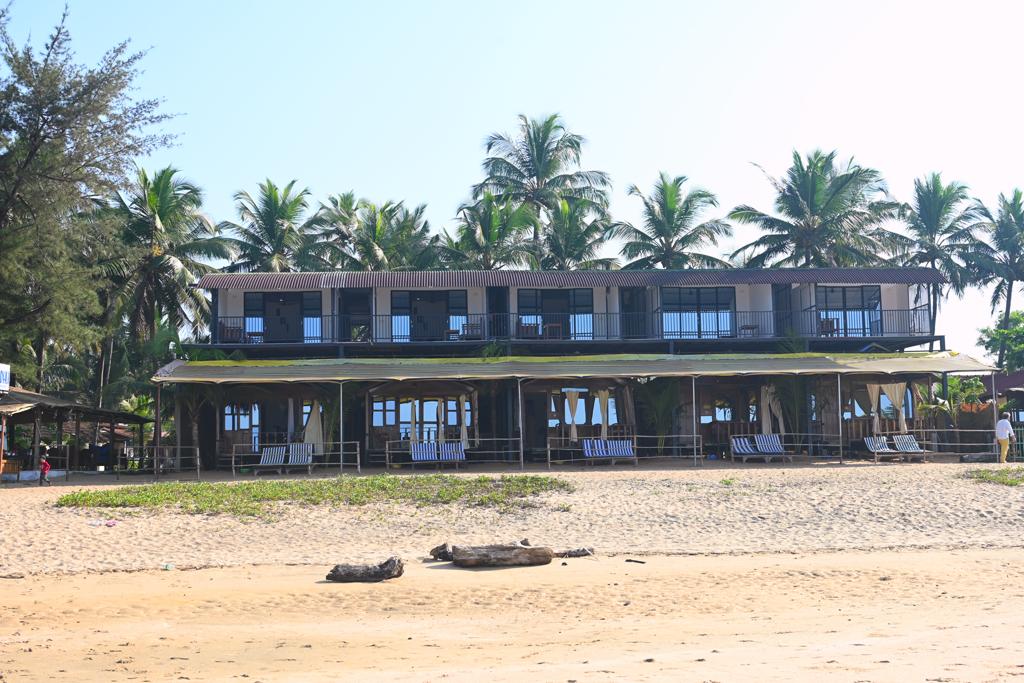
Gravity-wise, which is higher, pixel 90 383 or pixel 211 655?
pixel 90 383

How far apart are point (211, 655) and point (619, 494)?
10.8 metres

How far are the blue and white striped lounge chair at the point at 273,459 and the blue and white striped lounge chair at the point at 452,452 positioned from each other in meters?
3.53

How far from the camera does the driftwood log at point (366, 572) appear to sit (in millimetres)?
13391

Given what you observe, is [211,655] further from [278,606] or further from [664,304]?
[664,304]

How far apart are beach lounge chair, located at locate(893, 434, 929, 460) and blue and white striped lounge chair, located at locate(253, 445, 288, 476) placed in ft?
46.1

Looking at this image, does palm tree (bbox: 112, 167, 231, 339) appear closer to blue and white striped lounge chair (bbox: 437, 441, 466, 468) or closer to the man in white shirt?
blue and white striped lounge chair (bbox: 437, 441, 466, 468)

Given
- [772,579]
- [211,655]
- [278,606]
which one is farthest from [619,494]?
[211,655]

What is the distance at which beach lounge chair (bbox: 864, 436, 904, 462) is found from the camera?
25672 mm

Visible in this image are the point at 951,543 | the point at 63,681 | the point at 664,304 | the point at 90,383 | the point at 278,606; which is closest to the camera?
the point at 63,681

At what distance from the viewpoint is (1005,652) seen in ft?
28.8

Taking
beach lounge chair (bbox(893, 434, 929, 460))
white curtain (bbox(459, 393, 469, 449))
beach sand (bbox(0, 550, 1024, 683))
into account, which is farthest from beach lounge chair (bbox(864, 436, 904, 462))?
beach sand (bbox(0, 550, 1024, 683))

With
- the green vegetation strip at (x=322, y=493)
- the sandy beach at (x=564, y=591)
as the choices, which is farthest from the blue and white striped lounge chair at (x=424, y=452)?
the sandy beach at (x=564, y=591)

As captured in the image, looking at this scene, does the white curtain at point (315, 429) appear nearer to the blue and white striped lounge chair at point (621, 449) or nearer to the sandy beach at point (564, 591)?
the blue and white striped lounge chair at point (621, 449)

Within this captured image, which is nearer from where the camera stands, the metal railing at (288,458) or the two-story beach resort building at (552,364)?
the metal railing at (288,458)
